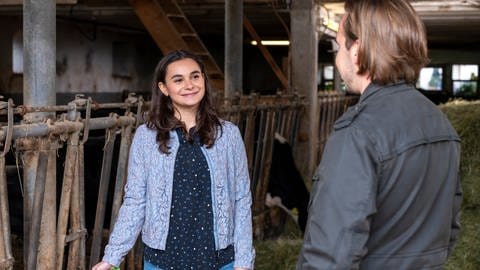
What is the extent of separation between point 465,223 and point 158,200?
122 inches

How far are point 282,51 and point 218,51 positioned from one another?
7.19 ft

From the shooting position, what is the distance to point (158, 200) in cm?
246

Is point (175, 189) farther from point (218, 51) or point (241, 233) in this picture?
point (218, 51)

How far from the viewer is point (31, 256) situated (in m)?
2.80

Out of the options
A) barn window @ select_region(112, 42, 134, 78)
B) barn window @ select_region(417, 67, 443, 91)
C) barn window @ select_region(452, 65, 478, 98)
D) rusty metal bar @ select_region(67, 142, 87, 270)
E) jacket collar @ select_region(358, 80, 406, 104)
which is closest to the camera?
jacket collar @ select_region(358, 80, 406, 104)

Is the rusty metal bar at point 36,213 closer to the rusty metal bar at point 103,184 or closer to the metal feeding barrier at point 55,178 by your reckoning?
the metal feeding barrier at point 55,178

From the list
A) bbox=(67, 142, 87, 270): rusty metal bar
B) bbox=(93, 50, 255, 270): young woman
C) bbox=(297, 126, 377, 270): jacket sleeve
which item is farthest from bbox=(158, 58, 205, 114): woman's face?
bbox=(297, 126, 377, 270): jacket sleeve

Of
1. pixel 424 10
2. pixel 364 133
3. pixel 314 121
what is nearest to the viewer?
pixel 364 133

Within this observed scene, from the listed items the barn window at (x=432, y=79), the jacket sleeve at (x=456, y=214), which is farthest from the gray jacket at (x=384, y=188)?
the barn window at (x=432, y=79)

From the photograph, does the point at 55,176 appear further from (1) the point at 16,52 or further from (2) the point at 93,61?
(2) the point at 93,61

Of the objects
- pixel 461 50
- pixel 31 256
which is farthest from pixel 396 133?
pixel 461 50

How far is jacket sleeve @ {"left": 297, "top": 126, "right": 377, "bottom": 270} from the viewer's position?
150cm

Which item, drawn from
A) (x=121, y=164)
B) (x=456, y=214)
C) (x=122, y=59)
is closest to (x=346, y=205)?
(x=456, y=214)

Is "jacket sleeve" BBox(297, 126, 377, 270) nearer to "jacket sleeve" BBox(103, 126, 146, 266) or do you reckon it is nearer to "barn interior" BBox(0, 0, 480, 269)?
"jacket sleeve" BBox(103, 126, 146, 266)
